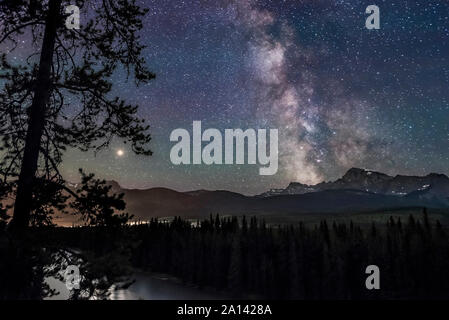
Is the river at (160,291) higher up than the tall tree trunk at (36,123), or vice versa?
the tall tree trunk at (36,123)

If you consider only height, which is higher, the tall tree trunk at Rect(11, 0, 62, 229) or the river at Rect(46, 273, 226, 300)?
the tall tree trunk at Rect(11, 0, 62, 229)

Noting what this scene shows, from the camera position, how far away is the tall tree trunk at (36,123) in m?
9.57

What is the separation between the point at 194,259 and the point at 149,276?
62.1 feet

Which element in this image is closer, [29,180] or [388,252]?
[29,180]

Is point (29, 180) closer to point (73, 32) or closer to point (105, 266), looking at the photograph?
point (105, 266)

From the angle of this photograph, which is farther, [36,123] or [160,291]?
[160,291]

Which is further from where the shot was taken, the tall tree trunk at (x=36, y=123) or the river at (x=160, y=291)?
the river at (x=160, y=291)

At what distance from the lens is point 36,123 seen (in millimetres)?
10023

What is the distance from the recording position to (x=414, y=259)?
124 m

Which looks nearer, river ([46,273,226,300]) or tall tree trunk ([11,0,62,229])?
tall tree trunk ([11,0,62,229])

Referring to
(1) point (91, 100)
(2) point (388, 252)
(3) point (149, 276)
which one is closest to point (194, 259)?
(3) point (149, 276)

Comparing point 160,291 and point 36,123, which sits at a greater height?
point 36,123

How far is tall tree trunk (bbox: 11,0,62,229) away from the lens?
9.57 meters
